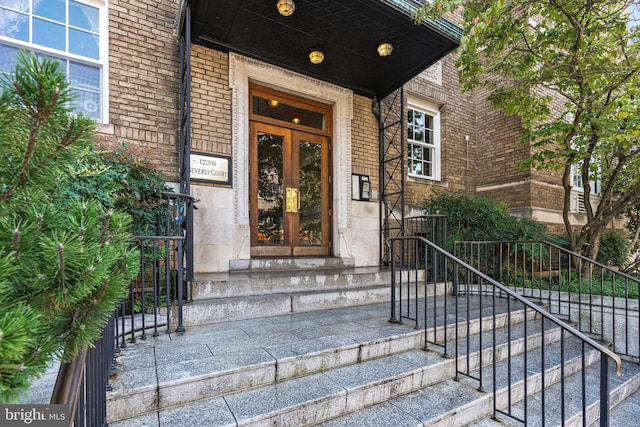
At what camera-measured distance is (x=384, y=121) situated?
6.55 meters

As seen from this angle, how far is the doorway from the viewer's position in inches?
206

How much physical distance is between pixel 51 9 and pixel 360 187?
199 inches

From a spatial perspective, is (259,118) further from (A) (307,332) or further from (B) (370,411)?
(B) (370,411)

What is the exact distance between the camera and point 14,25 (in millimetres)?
3770

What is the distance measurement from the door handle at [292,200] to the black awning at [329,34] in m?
2.02

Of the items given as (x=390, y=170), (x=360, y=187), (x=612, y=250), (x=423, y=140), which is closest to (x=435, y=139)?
(x=423, y=140)

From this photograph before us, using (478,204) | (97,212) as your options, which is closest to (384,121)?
(478,204)

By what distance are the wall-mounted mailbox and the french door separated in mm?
478

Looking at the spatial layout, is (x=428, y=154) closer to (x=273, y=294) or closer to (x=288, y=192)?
(x=288, y=192)

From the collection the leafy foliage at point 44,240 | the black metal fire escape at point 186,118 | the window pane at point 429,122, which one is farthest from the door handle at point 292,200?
the leafy foliage at point 44,240

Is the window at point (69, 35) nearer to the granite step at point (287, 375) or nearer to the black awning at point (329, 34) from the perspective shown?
the black awning at point (329, 34)

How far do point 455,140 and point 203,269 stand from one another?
22.1ft

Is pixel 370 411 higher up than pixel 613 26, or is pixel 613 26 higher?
pixel 613 26

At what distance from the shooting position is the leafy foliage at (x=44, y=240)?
595 millimetres
